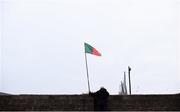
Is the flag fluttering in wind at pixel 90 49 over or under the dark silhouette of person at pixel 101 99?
over

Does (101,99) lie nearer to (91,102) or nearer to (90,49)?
(91,102)

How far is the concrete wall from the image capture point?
50.5ft

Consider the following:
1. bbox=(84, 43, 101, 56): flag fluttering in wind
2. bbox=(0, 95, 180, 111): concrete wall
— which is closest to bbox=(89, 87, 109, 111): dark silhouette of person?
bbox=(0, 95, 180, 111): concrete wall

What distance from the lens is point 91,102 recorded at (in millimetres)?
15352

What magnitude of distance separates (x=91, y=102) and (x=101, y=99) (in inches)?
18.6

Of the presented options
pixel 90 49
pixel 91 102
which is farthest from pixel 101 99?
pixel 90 49

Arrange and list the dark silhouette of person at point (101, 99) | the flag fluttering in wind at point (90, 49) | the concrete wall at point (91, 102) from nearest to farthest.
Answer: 1. the dark silhouette of person at point (101, 99)
2. the concrete wall at point (91, 102)
3. the flag fluttering in wind at point (90, 49)

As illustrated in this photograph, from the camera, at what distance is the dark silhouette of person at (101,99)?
49.0 ft

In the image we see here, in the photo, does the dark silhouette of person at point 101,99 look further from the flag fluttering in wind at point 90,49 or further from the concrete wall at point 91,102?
the flag fluttering in wind at point 90,49

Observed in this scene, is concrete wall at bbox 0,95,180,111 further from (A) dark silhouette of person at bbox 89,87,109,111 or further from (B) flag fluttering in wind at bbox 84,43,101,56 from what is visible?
(B) flag fluttering in wind at bbox 84,43,101,56

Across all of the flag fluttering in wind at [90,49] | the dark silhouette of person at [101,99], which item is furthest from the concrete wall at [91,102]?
the flag fluttering in wind at [90,49]

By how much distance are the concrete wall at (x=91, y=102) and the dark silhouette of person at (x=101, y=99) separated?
9.7 inches

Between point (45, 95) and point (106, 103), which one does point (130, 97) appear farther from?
point (45, 95)

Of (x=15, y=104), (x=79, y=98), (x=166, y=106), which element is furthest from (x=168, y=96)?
(x=15, y=104)
